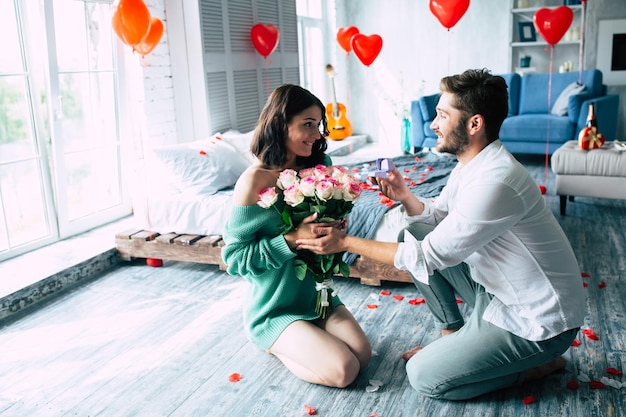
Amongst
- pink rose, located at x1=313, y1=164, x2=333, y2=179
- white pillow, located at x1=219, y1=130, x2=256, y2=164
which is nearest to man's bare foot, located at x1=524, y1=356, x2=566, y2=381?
pink rose, located at x1=313, y1=164, x2=333, y2=179

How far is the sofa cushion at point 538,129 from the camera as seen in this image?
6395 millimetres

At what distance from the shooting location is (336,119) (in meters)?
8.31

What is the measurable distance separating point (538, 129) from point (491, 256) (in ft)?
15.8

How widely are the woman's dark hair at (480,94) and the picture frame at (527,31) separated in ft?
21.1

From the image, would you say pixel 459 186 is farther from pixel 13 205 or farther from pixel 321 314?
pixel 13 205

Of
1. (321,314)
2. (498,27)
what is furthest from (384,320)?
(498,27)

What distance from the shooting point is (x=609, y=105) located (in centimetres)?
663

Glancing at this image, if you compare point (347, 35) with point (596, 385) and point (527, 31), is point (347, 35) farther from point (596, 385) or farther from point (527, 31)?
point (596, 385)

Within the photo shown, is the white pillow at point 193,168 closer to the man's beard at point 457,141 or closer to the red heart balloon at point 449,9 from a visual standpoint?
the man's beard at point 457,141

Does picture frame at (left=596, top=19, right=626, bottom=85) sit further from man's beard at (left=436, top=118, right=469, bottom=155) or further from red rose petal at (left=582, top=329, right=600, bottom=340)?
man's beard at (left=436, top=118, right=469, bottom=155)

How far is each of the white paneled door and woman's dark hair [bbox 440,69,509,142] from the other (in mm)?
2984

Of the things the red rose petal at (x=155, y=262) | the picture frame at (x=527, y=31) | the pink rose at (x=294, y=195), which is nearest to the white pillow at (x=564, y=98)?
the picture frame at (x=527, y=31)

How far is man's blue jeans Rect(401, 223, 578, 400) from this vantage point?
7.05 feet

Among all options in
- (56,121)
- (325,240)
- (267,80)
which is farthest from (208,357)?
(267,80)
